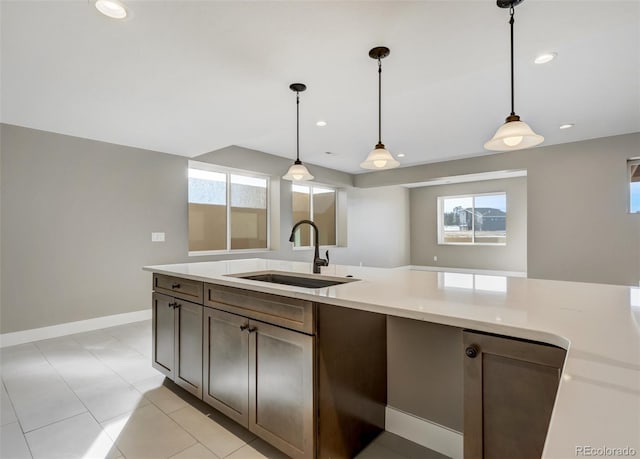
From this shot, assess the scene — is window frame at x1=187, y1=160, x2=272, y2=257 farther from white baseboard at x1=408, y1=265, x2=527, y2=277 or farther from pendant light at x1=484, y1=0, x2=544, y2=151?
white baseboard at x1=408, y1=265, x2=527, y2=277

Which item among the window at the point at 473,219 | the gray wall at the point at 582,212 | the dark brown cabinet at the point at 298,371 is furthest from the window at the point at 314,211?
the dark brown cabinet at the point at 298,371

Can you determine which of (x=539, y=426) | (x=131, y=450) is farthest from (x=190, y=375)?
(x=539, y=426)

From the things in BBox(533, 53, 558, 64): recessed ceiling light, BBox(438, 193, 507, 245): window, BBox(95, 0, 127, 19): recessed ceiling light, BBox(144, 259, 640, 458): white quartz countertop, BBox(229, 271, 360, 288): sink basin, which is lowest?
BBox(229, 271, 360, 288): sink basin

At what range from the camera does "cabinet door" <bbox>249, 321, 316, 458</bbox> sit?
1.40 m

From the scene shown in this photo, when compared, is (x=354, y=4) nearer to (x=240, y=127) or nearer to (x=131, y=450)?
A: (x=240, y=127)

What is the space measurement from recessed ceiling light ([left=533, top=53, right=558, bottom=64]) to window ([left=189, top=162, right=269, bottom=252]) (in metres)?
4.28

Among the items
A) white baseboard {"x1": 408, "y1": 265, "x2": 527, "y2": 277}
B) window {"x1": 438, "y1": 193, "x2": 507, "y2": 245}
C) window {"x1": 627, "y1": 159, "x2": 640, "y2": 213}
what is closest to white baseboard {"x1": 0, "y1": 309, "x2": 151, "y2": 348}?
window {"x1": 627, "y1": 159, "x2": 640, "y2": 213}

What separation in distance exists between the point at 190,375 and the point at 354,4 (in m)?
2.44

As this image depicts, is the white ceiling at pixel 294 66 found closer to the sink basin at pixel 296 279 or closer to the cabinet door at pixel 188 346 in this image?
the sink basin at pixel 296 279

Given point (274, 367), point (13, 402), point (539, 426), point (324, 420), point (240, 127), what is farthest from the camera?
point (240, 127)

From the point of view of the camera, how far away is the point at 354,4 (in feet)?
5.42

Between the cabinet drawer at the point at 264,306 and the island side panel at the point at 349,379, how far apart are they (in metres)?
0.07

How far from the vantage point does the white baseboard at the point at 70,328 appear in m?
3.26

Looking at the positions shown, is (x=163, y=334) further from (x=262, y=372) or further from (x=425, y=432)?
(x=425, y=432)
